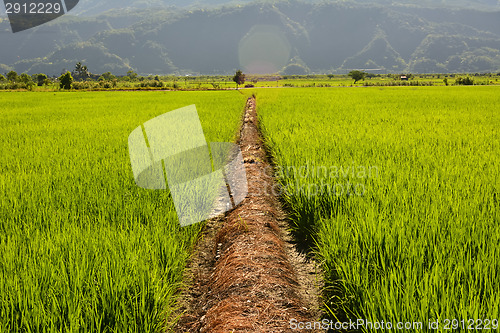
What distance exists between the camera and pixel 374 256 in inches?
84.6

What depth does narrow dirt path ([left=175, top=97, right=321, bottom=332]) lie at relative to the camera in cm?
216

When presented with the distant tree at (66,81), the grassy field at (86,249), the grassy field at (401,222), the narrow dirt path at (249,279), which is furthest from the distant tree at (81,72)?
the narrow dirt path at (249,279)

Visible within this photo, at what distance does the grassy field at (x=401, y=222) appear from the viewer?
5.28 feet

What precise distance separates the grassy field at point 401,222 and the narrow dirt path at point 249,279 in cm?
23

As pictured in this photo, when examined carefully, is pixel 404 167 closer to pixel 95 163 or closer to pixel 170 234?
pixel 170 234

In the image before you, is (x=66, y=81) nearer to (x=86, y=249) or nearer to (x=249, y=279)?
(x=86, y=249)

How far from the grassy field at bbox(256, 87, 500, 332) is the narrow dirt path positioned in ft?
0.75

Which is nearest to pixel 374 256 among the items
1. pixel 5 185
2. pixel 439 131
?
pixel 5 185

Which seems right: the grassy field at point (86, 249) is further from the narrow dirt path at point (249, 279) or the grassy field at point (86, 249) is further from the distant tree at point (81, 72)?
the distant tree at point (81, 72)

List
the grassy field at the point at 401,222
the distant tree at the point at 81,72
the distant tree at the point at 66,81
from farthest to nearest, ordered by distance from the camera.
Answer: the distant tree at the point at 81,72 → the distant tree at the point at 66,81 → the grassy field at the point at 401,222

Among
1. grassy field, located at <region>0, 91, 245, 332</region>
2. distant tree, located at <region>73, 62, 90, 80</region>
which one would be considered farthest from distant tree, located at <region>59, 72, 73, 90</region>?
distant tree, located at <region>73, 62, 90, 80</region>

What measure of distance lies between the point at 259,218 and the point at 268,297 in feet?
4.48

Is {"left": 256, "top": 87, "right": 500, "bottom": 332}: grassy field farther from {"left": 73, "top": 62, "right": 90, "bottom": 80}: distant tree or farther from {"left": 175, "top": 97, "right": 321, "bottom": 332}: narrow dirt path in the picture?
{"left": 73, "top": 62, "right": 90, "bottom": 80}: distant tree

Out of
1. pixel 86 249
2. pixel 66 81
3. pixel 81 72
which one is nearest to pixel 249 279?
pixel 86 249
